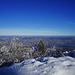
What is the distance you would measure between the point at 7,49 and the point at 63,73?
11.7m

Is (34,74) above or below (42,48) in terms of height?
above

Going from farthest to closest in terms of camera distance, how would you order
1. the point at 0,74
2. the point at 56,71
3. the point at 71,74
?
the point at 0,74 < the point at 56,71 < the point at 71,74

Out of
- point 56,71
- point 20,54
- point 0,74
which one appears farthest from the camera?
point 20,54

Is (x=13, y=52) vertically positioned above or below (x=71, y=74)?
below

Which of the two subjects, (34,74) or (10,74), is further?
(10,74)

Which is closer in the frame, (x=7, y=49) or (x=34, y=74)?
(x=34, y=74)

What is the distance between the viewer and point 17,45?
13.7 m

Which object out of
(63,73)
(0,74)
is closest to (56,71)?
(63,73)

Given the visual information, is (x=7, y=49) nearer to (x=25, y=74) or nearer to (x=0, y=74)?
(x=0, y=74)

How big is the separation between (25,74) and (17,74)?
0.51 meters

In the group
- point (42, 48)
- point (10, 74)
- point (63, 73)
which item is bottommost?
point (42, 48)

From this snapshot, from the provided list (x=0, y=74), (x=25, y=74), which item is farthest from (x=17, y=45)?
(x=25, y=74)

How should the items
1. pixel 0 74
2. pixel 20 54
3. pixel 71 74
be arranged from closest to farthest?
pixel 71 74, pixel 0 74, pixel 20 54

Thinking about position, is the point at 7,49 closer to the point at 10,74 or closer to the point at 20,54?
the point at 20,54
